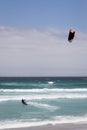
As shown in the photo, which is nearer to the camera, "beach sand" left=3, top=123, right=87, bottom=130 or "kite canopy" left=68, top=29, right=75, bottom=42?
"kite canopy" left=68, top=29, right=75, bottom=42

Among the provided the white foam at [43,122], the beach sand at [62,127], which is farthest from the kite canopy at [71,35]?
the white foam at [43,122]

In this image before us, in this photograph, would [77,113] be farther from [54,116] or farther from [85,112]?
[54,116]

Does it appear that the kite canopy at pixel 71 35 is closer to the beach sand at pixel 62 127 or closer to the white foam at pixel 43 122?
the beach sand at pixel 62 127

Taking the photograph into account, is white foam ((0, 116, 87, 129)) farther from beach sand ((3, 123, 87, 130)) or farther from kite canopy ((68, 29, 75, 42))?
kite canopy ((68, 29, 75, 42))

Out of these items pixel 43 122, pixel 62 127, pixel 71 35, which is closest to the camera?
pixel 71 35

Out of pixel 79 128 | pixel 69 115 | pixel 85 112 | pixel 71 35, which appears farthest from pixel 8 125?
pixel 71 35

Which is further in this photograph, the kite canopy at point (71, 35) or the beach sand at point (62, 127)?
the beach sand at point (62, 127)

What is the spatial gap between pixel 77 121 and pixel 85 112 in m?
4.01

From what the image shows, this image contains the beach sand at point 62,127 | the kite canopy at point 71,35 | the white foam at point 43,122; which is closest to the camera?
the kite canopy at point 71,35

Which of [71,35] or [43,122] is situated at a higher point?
[43,122]

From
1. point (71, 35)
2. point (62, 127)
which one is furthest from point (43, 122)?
point (71, 35)

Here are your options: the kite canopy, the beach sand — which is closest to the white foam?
the beach sand

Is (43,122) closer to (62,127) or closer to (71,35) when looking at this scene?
(62,127)

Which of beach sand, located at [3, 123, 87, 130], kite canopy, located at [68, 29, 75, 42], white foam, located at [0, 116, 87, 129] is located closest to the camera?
kite canopy, located at [68, 29, 75, 42]
